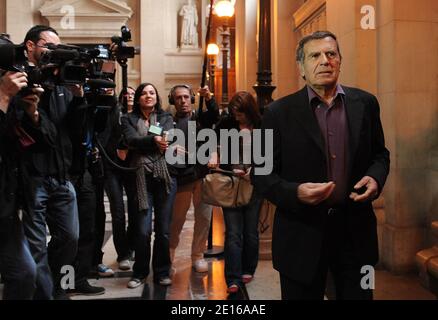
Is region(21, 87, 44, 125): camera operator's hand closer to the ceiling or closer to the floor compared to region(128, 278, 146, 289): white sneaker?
closer to the ceiling

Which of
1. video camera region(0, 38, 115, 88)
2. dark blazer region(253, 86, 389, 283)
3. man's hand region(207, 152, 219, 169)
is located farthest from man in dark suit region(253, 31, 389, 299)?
man's hand region(207, 152, 219, 169)

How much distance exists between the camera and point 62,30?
757 inches

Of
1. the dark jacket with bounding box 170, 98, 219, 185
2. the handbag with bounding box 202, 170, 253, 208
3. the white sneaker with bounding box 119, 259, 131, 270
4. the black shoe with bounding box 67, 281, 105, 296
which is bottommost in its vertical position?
the white sneaker with bounding box 119, 259, 131, 270

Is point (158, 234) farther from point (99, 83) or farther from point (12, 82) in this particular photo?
point (12, 82)

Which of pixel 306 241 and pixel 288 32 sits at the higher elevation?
pixel 288 32

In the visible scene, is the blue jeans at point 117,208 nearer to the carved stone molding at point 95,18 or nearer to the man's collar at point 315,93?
the man's collar at point 315,93

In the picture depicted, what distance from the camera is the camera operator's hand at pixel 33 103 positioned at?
107 inches

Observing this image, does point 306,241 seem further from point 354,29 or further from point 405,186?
point 354,29

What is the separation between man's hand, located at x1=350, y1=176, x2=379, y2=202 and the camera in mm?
2123

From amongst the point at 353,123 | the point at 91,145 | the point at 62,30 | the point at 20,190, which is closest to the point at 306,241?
the point at 353,123

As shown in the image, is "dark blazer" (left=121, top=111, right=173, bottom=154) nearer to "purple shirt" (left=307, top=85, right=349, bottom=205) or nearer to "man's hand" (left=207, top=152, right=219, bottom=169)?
"man's hand" (left=207, top=152, right=219, bottom=169)

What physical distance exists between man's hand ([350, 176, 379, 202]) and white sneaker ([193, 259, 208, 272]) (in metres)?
2.95
